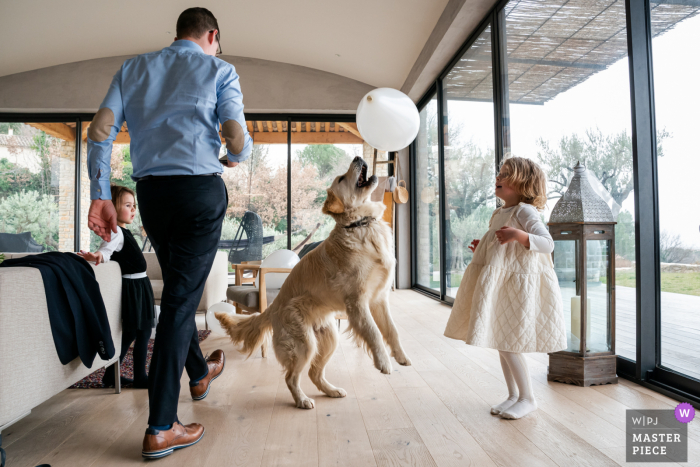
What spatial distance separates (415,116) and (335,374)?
2.37 m

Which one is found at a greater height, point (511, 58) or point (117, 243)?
point (511, 58)

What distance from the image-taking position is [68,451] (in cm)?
143

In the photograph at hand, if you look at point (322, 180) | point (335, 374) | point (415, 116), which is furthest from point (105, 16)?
point (335, 374)

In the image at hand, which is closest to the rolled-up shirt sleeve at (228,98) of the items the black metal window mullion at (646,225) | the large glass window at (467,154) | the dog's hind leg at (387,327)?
the dog's hind leg at (387,327)

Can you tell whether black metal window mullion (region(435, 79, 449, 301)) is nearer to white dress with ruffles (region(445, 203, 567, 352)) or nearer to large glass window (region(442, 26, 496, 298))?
large glass window (region(442, 26, 496, 298))

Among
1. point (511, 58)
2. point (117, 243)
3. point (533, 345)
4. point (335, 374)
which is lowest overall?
point (335, 374)

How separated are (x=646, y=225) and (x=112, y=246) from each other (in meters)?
2.58

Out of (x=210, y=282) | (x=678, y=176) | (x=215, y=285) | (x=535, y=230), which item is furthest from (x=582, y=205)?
(x=215, y=285)

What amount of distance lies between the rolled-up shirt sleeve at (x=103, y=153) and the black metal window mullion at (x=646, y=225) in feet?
7.57

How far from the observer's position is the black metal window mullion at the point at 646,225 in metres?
1.99

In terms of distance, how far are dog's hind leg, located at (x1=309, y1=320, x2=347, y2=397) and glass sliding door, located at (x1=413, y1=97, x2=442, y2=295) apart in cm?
326

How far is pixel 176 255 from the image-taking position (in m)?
1.45

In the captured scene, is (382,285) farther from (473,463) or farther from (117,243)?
(117,243)

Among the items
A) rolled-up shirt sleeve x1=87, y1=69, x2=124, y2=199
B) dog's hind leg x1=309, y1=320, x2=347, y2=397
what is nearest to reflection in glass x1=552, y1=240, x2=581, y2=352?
dog's hind leg x1=309, y1=320, x2=347, y2=397
